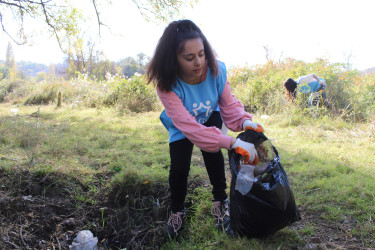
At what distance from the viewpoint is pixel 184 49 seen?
1.70 meters

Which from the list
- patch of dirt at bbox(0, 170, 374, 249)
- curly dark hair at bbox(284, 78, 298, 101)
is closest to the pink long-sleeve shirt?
patch of dirt at bbox(0, 170, 374, 249)

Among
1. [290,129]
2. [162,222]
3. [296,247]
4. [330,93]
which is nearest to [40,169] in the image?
[162,222]

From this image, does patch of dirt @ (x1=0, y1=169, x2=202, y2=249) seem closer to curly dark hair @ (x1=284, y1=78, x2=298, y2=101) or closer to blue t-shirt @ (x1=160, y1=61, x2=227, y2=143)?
blue t-shirt @ (x1=160, y1=61, x2=227, y2=143)

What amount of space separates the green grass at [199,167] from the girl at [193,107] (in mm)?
291

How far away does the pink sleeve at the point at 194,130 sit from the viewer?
65.0 inches

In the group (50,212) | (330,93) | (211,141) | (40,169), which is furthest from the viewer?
(330,93)

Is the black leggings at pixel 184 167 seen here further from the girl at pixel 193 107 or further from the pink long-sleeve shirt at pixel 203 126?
the pink long-sleeve shirt at pixel 203 126

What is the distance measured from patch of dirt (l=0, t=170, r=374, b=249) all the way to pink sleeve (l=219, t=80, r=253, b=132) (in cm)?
82

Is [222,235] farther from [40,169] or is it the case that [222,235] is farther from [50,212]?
[40,169]

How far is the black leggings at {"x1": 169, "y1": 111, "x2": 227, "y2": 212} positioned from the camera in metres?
1.92

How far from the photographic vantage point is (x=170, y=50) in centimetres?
173

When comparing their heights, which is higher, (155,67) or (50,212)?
(155,67)

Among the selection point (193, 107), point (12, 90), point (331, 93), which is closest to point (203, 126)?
point (193, 107)

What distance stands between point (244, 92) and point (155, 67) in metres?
5.73
